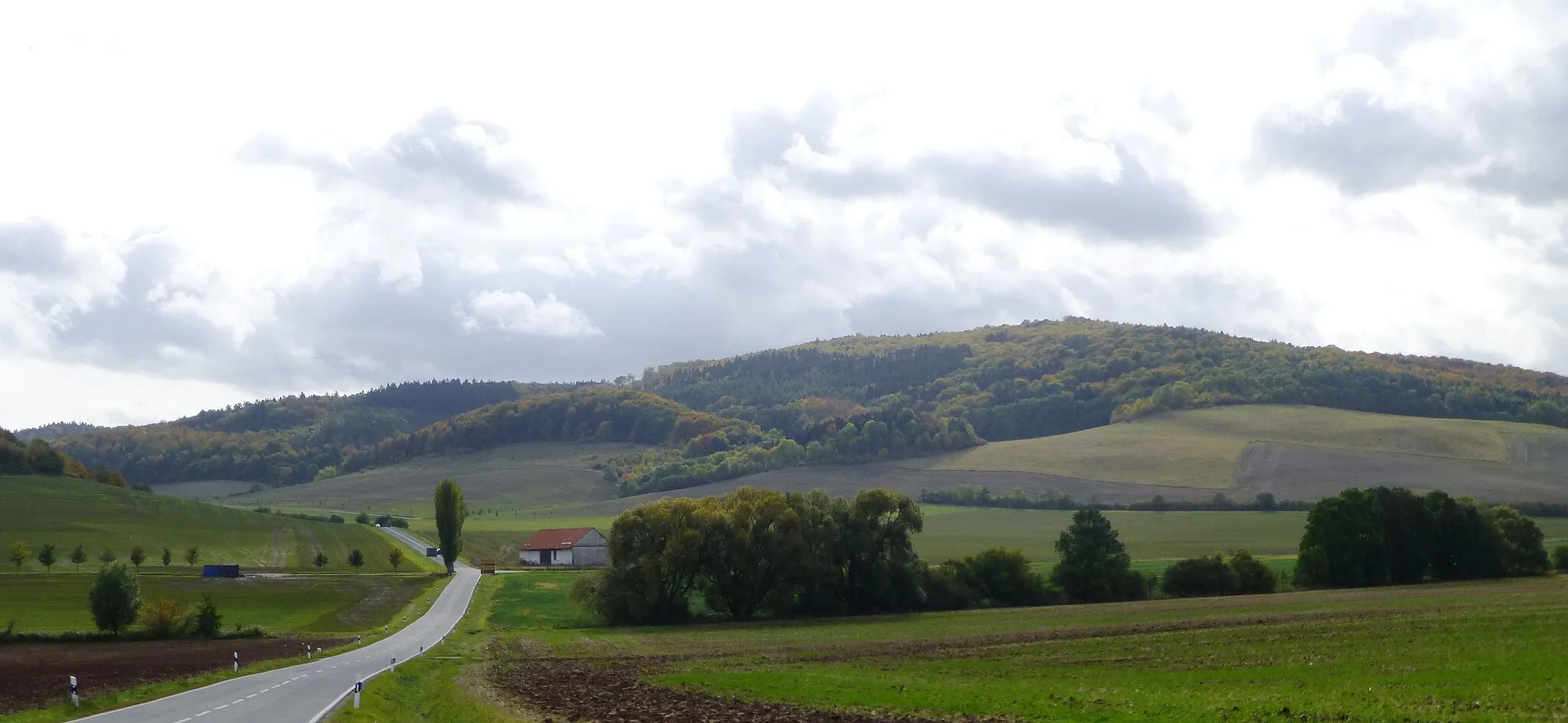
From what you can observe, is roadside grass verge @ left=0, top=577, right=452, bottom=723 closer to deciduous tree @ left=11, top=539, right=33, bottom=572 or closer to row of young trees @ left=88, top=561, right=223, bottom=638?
row of young trees @ left=88, top=561, right=223, bottom=638

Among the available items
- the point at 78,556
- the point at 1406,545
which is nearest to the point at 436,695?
the point at 1406,545

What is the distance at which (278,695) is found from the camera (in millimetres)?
30938

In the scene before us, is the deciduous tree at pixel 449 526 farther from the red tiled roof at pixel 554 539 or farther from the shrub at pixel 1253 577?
the shrub at pixel 1253 577

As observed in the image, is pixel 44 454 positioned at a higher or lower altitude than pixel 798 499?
higher

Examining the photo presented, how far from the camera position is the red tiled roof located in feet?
465

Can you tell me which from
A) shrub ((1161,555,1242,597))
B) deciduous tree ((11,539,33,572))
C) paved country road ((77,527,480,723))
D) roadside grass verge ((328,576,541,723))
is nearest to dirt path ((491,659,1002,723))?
roadside grass verge ((328,576,541,723))

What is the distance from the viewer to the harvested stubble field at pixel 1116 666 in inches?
985

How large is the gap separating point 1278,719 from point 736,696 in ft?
47.1

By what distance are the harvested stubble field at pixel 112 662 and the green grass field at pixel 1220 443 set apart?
4460 inches

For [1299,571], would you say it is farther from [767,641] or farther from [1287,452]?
[1287,452]

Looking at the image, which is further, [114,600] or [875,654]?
[114,600]

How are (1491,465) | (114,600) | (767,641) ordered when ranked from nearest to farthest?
(767,641)
(114,600)
(1491,465)

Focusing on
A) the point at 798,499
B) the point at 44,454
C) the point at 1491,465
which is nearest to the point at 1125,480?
the point at 1491,465

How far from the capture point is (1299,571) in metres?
82.3
